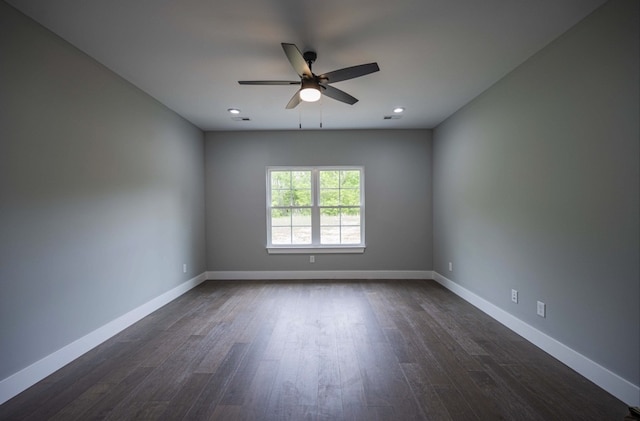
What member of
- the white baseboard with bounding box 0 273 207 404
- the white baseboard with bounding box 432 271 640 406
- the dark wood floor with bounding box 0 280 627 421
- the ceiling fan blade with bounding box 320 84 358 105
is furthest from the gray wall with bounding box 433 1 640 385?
the white baseboard with bounding box 0 273 207 404

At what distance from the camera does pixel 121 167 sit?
3020mm

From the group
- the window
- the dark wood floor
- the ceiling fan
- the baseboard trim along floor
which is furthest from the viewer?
the window

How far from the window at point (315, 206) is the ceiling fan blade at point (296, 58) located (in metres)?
2.78

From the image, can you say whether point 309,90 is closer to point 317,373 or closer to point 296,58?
point 296,58

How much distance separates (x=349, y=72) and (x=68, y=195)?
2525 millimetres

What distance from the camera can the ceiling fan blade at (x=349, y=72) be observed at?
2254 mm

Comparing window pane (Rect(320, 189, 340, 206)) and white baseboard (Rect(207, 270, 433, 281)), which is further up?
window pane (Rect(320, 189, 340, 206))

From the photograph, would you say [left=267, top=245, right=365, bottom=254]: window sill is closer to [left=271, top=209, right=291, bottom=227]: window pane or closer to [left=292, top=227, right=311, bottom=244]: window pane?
[left=292, top=227, right=311, bottom=244]: window pane

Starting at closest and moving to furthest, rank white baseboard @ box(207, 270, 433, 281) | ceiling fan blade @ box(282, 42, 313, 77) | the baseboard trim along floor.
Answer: the baseboard trim along floor, ceiling fan blade @ box(282, 42, 313, 77), white baseboard @ box(207, 270, 433, 281)

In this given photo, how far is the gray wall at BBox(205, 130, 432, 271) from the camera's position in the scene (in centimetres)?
504

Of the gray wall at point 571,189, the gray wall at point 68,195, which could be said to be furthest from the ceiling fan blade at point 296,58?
the gray wall at point 571,189

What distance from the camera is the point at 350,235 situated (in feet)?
16.8

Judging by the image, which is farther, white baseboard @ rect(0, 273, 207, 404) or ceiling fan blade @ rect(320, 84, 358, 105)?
ceiling fan blade @ rect(320, 84, 358, 105)

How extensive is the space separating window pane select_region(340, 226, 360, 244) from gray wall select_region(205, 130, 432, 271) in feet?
0.63
